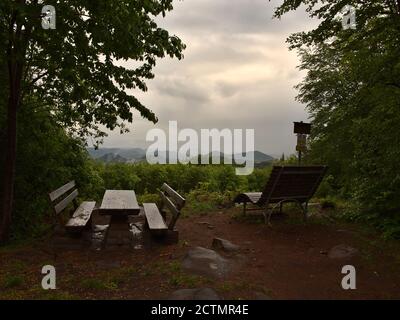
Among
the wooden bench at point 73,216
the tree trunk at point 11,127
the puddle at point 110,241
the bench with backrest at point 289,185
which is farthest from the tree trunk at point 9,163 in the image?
the bench with backrest at point 289,185

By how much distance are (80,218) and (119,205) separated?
2.76ft

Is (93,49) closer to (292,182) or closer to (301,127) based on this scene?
(292,182)

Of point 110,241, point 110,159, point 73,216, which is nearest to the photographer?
point 110,241

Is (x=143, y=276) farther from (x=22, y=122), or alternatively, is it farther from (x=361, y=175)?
(x=361, y=175)

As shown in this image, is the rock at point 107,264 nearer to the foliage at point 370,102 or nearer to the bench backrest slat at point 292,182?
the bench backrest slat at point 292,182

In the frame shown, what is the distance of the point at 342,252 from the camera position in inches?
263

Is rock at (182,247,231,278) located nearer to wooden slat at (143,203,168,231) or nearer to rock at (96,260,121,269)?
wooden slat at (143,203,168,231)

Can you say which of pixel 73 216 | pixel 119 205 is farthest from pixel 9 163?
pixel 119 205

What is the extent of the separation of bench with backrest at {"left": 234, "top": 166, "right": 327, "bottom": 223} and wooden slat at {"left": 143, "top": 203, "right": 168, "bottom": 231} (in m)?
2.13

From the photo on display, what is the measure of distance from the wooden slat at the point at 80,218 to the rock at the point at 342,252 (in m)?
4.00

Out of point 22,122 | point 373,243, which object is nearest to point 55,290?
point 22,122

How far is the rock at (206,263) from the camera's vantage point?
5514mm

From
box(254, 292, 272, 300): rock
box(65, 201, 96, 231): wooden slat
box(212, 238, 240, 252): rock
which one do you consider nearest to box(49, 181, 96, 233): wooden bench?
box(65, 201, 96, 231): wooden slat
